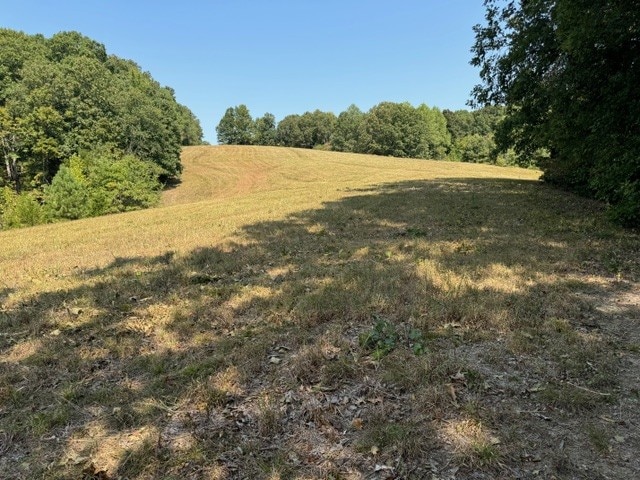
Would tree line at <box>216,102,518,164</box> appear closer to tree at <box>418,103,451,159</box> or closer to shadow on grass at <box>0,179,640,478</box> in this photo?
tree at <box>418,103,451,159</box>

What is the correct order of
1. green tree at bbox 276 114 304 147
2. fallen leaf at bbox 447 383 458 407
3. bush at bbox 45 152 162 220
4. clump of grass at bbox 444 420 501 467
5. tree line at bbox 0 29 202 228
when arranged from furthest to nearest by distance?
green tree at bbox 276 114 304 147
tree line at bbox 0 29 202 228
bush at bbox 45 152 162 220
fallen leaf at bbox 447 383 458 407
clump of grass at bbox 444 420 501 467

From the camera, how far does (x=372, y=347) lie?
435 centimetres

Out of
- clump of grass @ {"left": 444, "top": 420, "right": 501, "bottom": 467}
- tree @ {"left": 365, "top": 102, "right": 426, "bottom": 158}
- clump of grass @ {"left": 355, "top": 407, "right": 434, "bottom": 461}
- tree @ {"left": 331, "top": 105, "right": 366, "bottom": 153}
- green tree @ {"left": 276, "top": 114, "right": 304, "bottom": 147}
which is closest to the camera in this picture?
clump of grass @ {"left": 444, "top": 420, "right": 501, "bottom": 467}

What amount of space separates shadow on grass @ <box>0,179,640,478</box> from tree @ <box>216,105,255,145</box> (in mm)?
101014

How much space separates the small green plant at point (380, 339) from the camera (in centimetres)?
422

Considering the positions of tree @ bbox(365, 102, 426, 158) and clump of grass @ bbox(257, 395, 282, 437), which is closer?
clump of grass @ bbox(257, 395, 282, 437)

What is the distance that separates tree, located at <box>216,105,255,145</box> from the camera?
105 metres

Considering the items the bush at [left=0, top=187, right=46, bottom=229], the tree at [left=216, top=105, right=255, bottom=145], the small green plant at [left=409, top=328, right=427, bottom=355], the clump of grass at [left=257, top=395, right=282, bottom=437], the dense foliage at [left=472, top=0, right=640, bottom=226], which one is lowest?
the bush at [left=0, top=187, right=46, bottom=229]


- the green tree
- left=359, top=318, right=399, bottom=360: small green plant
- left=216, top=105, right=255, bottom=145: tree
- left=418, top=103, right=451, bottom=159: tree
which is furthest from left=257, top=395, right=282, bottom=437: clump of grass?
left=216, top=105, right=255, bottom=145: tree

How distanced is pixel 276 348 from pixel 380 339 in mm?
1097

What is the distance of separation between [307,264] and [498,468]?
5.33 metres

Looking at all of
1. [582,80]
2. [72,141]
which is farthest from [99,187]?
[582,80]

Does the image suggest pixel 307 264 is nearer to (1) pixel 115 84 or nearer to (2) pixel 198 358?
(2) pixel 198 358

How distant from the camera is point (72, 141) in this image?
3662 cm
